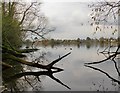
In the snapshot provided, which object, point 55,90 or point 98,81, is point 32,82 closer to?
point 55,90

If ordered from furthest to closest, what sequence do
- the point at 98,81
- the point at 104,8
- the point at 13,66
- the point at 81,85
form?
the point at 13,66, the point at 98,81, the point at 81,85, the point at 104,8

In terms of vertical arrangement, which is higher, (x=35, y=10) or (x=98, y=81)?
(x=35, y=10)

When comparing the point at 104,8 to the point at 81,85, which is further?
the point at 81,85

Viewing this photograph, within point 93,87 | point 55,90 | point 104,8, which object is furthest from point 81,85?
point 104,8

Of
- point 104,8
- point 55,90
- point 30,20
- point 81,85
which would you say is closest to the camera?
point 104,8

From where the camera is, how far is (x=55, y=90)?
254 inches

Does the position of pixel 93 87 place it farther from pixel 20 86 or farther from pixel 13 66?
pixel 13 66

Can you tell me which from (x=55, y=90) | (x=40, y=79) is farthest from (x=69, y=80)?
(x=55, y=90)

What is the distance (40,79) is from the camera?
780cm

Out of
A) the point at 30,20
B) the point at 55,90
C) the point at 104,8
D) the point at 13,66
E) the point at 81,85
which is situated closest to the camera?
the point at 104,8

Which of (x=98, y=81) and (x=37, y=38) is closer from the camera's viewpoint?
(x=98, y=81)

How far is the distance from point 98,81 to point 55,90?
5.29ft

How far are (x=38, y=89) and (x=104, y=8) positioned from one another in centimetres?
272

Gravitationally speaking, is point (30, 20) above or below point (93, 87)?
above
